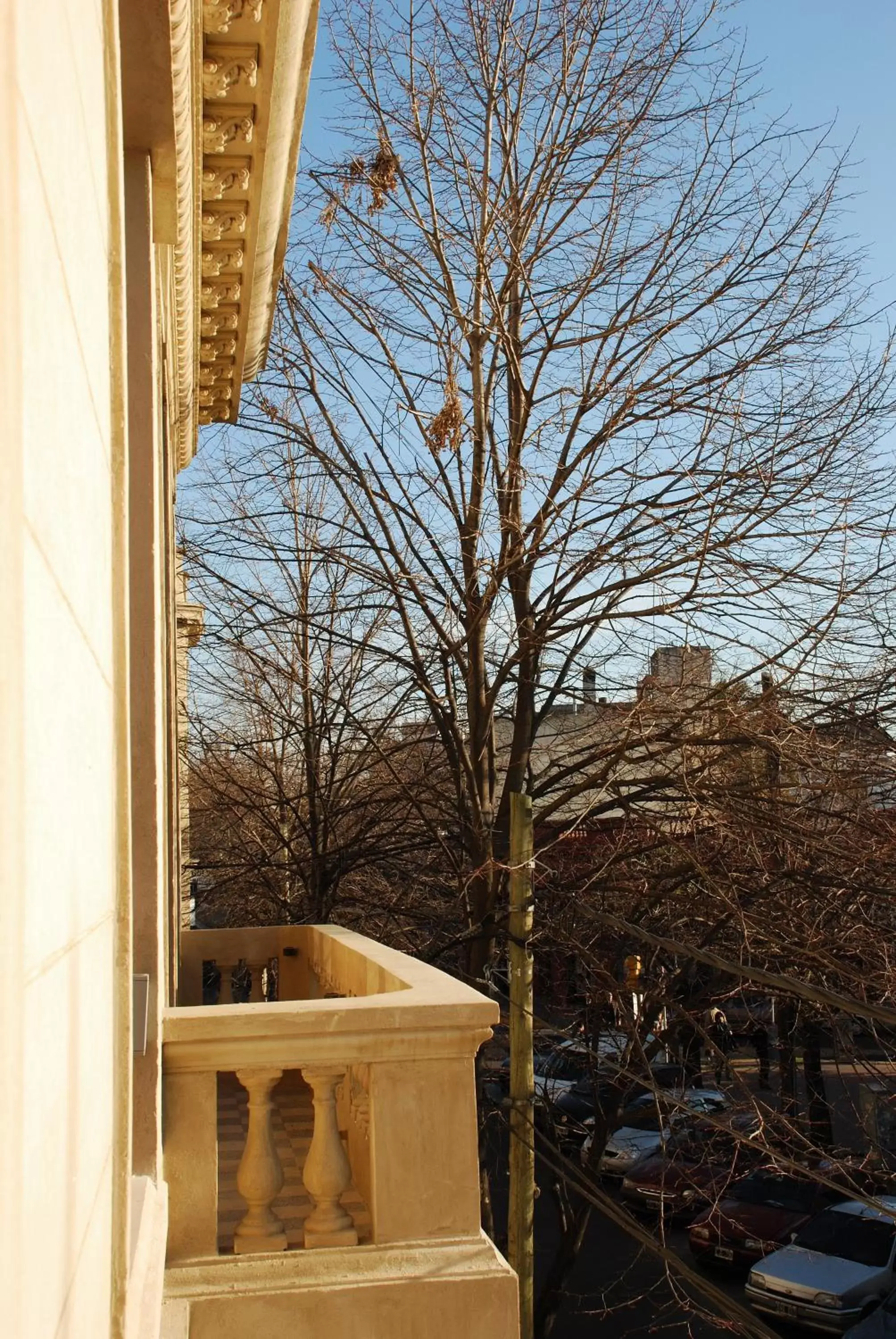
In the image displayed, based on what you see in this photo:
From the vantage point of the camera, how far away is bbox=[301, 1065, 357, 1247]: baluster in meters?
4.09

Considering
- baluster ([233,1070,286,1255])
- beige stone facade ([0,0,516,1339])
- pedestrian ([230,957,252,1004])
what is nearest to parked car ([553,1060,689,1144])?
beige stone facade ([0,0,516,1339])

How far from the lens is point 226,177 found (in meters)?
4.83

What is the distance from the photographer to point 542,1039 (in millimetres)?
10914

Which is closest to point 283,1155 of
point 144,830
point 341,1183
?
point 341,1183

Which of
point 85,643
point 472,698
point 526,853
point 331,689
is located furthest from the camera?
point 331,689

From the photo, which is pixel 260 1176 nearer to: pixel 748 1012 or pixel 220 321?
pixel 220 321

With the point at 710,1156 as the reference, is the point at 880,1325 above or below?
below

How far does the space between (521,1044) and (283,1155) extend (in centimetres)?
225

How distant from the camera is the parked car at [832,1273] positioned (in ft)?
51.4

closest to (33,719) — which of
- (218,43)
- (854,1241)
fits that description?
(218,43)

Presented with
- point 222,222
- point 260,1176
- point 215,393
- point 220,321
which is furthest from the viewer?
point 215,393

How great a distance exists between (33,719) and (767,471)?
873 cm

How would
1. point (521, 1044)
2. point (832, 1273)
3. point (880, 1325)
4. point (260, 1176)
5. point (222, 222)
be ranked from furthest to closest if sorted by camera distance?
point (832, 1273)
point (880, 1325)
point (521, 1044)
point (222, 222)
point (260, 1176)

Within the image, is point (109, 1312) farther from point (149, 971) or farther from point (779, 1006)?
point (779, 1006)
